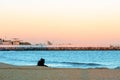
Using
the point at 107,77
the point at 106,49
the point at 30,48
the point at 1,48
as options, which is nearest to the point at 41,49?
the point at 30,48

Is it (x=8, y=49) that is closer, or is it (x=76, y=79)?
(x=76, y=79)

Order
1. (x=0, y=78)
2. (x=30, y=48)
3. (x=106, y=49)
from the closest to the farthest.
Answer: (x=0, y=78), (x=106, y=49), (x=30, y=48)

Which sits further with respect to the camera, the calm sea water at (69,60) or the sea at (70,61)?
the calm sea water at (69,60)

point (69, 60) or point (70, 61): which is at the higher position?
point (69, 60)

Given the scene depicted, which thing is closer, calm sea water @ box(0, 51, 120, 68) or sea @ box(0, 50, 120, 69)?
sea @ box(0, 50, 120, 69)

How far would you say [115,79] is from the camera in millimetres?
20453

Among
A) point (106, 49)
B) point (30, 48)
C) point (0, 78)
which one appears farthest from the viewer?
point (30, 48)

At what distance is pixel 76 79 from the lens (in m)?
20.2

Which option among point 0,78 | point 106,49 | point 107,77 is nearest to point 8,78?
point 0,78

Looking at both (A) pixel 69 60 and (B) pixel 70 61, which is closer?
(B) pixel 70 61

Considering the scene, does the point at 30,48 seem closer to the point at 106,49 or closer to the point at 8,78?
the point at 106,49

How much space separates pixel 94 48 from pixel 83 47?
5.01 metres

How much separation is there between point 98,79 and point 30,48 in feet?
547

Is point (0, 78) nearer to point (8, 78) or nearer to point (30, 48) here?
point (8, 78)
